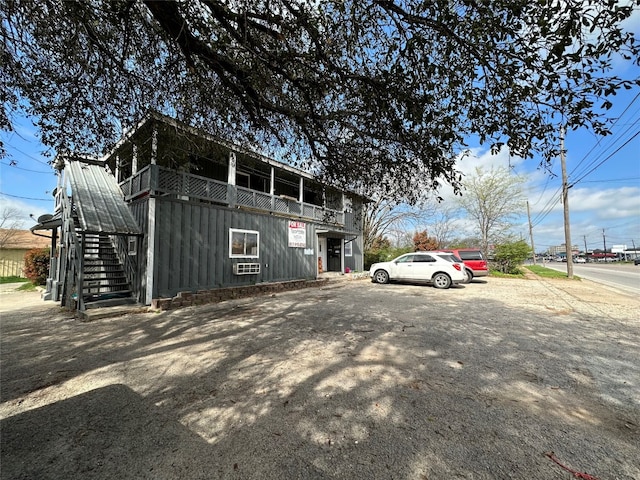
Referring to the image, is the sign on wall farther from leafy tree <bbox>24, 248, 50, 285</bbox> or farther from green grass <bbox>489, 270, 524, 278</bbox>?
green grass <bbox>489, 270, 524, 278</bbox>

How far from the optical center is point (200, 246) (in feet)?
31.6

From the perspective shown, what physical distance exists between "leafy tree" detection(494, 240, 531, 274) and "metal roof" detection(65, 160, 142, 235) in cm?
2224

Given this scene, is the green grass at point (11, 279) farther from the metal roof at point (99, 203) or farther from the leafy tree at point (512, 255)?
the leafy tree at point (512, 255)

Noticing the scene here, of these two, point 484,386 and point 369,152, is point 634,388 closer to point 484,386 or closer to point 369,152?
point 484,386

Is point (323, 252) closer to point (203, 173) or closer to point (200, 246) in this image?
point (203, 173)

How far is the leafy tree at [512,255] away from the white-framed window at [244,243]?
18.1 m

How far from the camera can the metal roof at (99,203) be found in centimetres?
827

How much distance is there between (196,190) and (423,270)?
1038cm

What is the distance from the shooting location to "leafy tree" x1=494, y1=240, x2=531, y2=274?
65.4 ft

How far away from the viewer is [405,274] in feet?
46.5

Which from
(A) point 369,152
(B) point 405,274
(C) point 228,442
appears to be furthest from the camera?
(B) point 405,274

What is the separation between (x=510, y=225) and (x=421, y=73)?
1222 inches

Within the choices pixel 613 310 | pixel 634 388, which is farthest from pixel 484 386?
pixel 613 310

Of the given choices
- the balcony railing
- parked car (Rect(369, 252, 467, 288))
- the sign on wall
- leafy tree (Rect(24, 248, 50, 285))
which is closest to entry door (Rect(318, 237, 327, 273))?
the sign on wall
